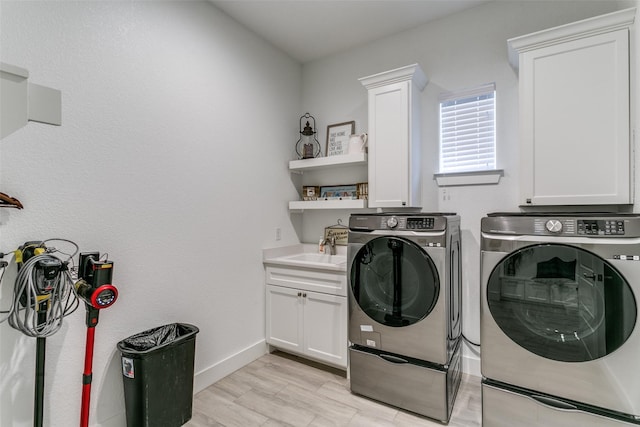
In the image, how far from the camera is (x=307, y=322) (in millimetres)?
2588

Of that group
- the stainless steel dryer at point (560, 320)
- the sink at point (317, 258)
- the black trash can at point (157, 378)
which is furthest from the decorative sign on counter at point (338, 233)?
the black trash can at point (157, 378)

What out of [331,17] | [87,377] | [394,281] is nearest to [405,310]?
[394,281]

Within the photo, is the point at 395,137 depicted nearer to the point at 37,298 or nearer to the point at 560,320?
the point at 560,320

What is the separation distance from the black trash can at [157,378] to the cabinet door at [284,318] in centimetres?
90

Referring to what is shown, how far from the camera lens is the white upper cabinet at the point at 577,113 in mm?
1751

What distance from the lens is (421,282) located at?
195 centimetres

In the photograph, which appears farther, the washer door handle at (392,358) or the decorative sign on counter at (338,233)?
the decorative sign on counter at (338,233)

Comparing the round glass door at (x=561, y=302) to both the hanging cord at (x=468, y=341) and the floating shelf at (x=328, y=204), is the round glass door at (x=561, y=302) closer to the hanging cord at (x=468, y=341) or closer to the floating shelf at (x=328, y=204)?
the hanging cord at (x=468, y=341)

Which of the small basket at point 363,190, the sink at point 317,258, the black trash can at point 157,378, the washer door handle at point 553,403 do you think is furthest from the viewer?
the sink at point 317,258

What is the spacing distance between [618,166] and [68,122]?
9.95 feet

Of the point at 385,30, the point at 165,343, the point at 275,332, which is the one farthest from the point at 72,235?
the point at 385,30

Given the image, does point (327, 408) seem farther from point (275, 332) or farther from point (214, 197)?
point (214, 197)

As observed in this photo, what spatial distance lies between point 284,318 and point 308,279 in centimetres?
45

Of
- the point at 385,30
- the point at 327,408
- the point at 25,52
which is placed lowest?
the point at 327,408
